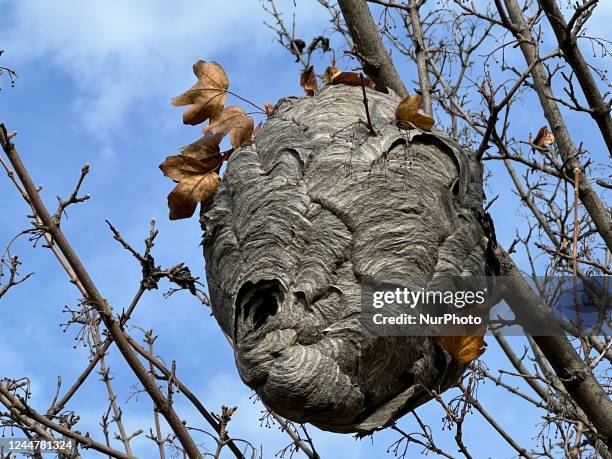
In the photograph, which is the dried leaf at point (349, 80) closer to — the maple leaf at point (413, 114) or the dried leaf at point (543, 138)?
the maple leaf at point (413, 114)

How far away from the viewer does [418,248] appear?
12.1 feet

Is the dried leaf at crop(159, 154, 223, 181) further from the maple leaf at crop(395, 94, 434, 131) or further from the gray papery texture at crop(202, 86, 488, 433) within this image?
the maple leaf at crop(395, 94, 434, 131)

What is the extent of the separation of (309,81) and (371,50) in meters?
0.31

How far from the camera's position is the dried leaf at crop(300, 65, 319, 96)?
4645 mm

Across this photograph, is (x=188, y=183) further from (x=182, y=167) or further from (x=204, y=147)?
(x=204, y=147)

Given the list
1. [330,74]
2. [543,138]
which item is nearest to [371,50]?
[330,74]

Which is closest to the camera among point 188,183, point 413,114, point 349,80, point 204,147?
point 413,114

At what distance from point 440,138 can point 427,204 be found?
342 millimetres

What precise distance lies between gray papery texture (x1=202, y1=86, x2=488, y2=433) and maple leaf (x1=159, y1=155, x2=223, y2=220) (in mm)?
87

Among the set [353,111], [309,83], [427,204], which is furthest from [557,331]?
[309,83]

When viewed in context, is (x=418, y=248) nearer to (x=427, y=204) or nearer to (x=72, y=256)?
(x=427, y=204)

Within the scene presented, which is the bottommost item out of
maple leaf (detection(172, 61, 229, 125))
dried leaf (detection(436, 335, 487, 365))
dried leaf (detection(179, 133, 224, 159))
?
dried leaf (detection(436, 335, 487, 365))

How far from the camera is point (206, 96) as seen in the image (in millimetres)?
4430

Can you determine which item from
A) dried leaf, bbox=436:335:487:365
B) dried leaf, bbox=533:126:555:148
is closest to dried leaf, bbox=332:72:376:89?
dried leaf, bbox=533:126:555:148
